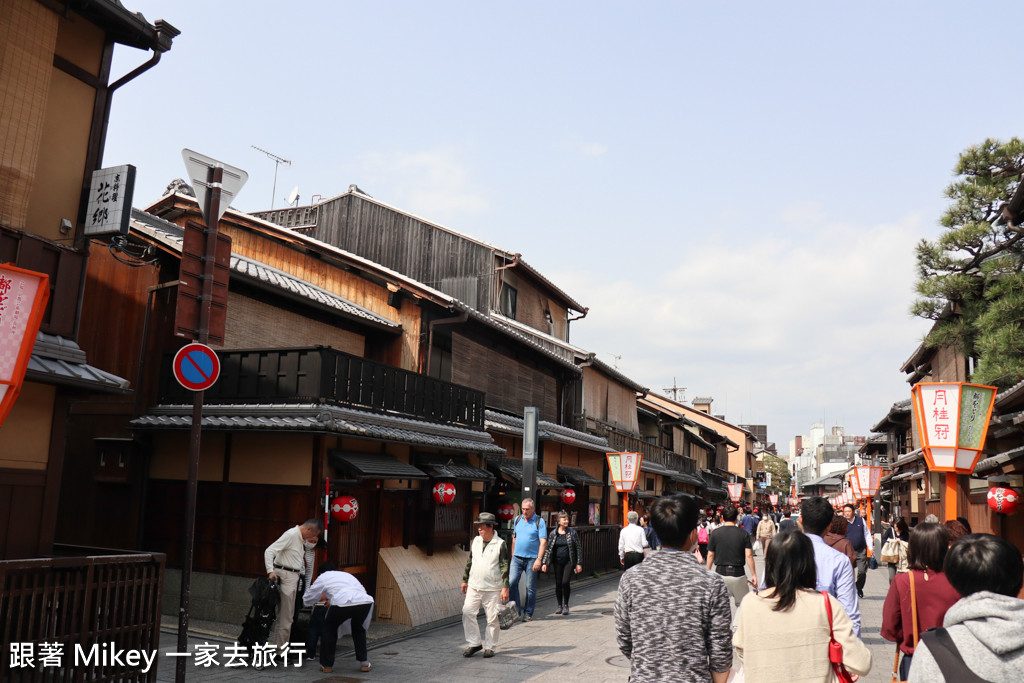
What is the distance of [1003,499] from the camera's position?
13211mm

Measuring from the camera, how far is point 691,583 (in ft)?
13.8

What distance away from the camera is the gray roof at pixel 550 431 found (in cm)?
1859

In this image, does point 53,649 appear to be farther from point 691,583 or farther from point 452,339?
point 452,339

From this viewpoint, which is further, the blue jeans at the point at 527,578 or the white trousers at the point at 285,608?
the blue jeans at the point at 527,578

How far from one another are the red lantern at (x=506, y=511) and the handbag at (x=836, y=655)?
1540 cm

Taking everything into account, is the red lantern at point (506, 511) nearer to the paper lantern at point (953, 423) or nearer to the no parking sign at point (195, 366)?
the paper lantern at point (953, 423)

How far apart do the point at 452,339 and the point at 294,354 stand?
6.63 metres

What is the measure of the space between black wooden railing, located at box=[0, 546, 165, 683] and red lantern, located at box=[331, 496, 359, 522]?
11.9ft

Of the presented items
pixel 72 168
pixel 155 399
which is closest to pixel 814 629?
pixel 72 168

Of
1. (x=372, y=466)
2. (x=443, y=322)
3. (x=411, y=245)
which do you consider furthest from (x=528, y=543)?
(x=411, y=245)

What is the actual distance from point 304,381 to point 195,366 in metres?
4.56

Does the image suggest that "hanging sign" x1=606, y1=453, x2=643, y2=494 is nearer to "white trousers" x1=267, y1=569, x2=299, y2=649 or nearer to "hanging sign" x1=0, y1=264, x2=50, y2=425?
"white trousers" x1=267, y1=569, x2=299, y2=649

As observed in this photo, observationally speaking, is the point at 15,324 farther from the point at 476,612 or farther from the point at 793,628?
the point at 476,612

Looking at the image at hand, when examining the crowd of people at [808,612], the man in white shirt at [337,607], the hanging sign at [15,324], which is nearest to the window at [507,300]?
the man in white shirt at [337,607]
